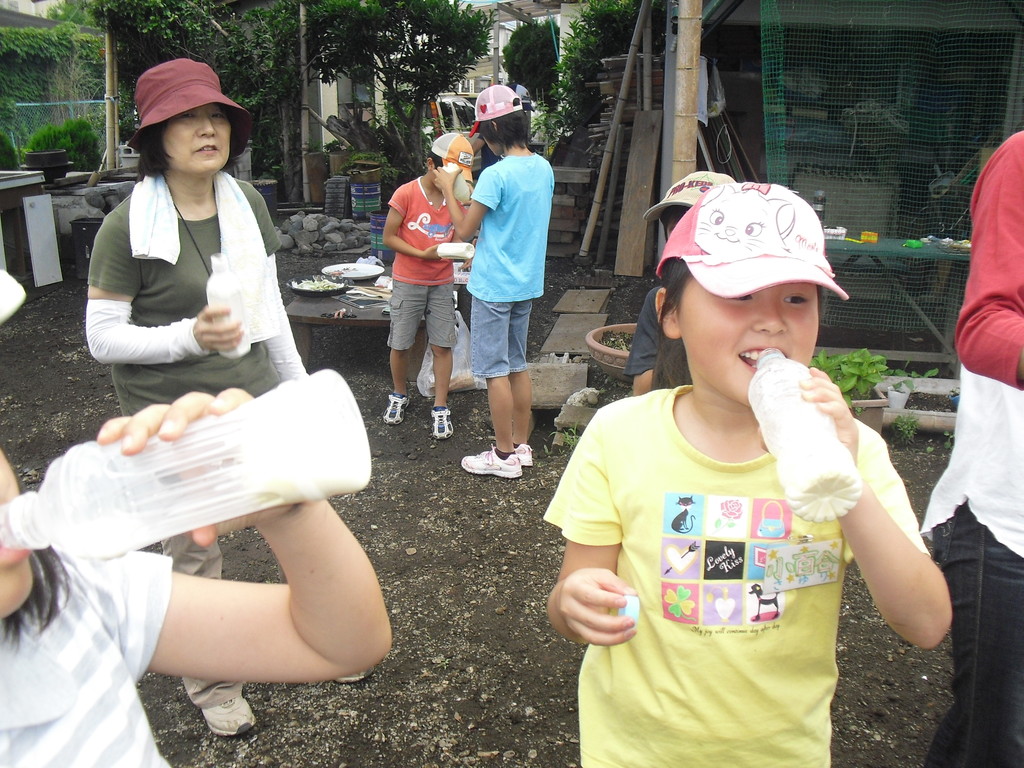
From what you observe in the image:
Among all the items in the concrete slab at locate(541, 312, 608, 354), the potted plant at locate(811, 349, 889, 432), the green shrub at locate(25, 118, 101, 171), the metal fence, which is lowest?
the concrete slab at locate(541, 312, 608, 354)

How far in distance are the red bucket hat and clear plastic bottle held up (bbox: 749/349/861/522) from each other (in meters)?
2.03

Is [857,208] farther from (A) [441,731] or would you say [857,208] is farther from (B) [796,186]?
(A) [441,731]

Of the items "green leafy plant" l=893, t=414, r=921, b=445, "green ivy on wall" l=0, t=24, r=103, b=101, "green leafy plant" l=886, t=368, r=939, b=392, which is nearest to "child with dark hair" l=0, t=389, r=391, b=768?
"green leafy plant" l=893, t=414, r=921, b=445

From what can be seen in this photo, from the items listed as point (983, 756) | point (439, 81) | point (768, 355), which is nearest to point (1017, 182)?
point (768, 355)

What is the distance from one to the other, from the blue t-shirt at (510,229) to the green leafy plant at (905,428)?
2.36m

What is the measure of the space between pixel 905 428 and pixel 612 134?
5581mm

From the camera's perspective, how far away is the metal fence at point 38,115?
21.0 m

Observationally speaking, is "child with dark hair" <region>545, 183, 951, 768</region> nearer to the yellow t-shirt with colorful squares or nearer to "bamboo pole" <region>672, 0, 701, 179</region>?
the yellow t-shirt with colorful squares

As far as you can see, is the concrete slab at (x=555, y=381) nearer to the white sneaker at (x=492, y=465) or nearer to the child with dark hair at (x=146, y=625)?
the white sneaker at (x=492, y=465)

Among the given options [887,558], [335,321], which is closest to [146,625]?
[887,558]

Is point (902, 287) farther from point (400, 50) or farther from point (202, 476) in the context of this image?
point (400, 50)

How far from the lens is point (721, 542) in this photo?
4.96ft

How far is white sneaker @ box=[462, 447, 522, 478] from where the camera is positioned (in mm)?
4938

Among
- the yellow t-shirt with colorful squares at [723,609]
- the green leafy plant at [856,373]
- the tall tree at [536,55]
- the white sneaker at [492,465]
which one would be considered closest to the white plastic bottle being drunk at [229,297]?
the yellow t-shirt with colorful squares at [723,609]
